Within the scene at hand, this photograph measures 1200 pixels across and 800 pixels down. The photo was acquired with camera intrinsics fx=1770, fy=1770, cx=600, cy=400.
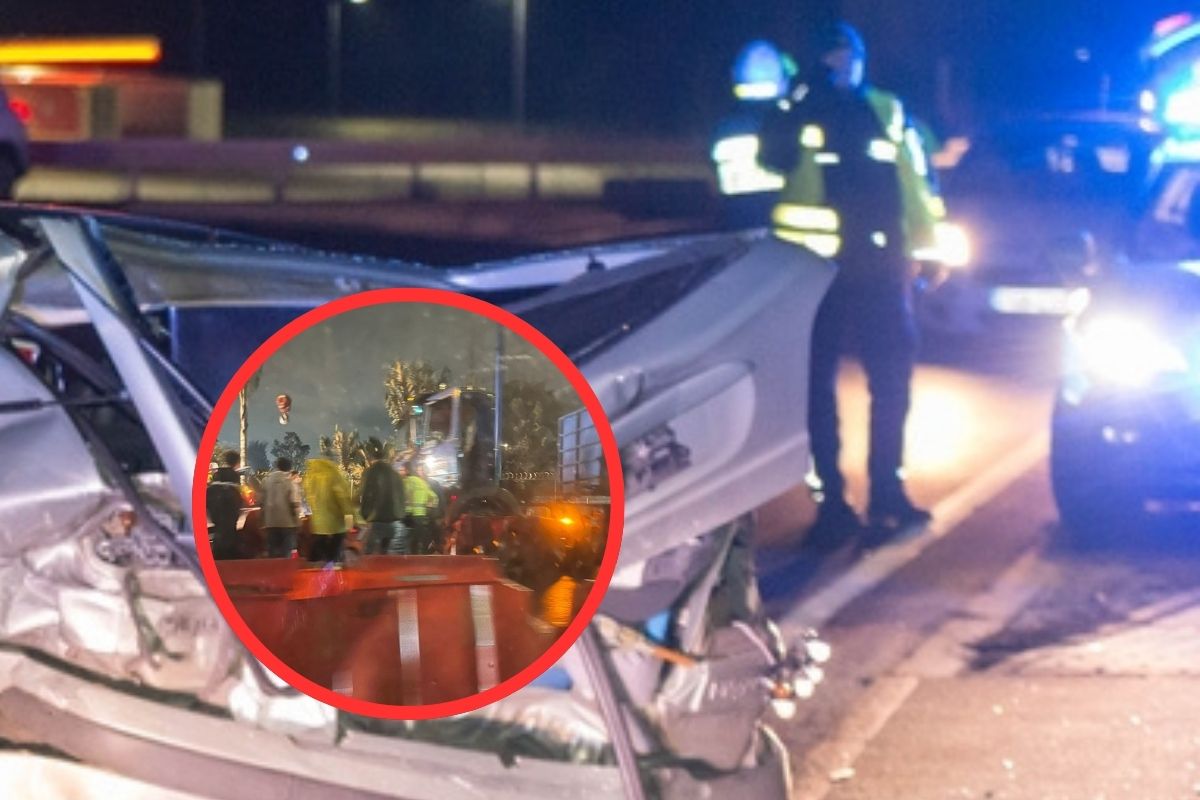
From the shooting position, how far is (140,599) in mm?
3076

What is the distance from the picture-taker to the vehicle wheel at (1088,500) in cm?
718

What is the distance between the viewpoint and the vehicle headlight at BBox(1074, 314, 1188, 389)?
6.77 metres

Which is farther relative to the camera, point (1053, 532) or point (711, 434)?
point (1053, 532)

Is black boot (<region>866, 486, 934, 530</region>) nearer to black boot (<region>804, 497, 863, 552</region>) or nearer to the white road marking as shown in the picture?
the white road marking

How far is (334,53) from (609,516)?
112ft

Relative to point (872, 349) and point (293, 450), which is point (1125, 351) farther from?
point (293, 450)

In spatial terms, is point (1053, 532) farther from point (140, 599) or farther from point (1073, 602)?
point (140, 599)

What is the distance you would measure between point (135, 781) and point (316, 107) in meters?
41.9

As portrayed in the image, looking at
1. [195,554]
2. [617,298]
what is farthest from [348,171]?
[195,554]

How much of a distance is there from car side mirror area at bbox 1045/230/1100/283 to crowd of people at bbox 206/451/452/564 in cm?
447

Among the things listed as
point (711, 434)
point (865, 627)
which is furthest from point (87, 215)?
point (865, 627)

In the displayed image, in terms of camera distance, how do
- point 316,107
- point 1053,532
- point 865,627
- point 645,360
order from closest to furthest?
point 645,360 → point 865,627 → point 1053,532 → point 316,107

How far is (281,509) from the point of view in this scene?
9.02ft

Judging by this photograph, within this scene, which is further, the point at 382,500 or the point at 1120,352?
the point at 1120,352
